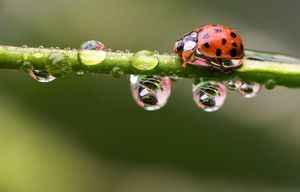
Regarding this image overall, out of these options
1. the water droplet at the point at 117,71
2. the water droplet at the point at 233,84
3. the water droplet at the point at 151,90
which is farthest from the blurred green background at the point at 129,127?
the water droplet at the point at 117,71

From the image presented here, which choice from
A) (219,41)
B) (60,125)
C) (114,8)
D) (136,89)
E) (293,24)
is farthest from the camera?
(293,24)

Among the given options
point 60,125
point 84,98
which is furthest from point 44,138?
point 84,98

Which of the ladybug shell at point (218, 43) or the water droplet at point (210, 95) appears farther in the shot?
the ladybug shell at point (218, 43)

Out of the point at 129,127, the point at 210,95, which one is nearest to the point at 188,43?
the point at 210,95

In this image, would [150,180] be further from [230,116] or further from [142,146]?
[230,116]

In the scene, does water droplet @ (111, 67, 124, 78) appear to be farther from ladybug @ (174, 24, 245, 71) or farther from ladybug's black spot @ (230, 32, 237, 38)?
ladybug's black spot @ (230, 32, 237, 38)

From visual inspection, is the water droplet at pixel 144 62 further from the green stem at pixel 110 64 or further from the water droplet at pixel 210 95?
the water droplet at pixel 210 95

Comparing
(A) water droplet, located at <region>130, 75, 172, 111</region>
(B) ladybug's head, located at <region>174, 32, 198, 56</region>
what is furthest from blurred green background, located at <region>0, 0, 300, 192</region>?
(A) water droplet, located at <region>130, 75, 172, 111</region>

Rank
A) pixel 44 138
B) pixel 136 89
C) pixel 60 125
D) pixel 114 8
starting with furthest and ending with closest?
1. pixel 114 8
2. pixel 60 125
3. pixel 44 138
4. pixel 136 89
